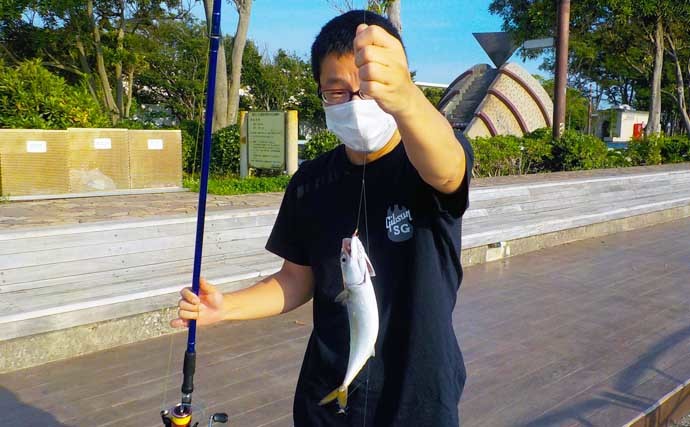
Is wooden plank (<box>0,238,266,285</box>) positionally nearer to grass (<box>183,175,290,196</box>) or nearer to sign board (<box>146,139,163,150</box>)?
grass (<box>183,175,290,196</box>)

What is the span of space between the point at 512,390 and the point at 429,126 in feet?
10.8

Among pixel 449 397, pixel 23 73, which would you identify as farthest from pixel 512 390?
pixel 23 73

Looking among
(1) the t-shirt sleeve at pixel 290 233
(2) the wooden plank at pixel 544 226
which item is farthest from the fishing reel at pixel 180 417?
(2) the wooden plank at pixel 544 226

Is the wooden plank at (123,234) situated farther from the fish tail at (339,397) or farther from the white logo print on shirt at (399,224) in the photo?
the white logo print on shirt at (399,224)

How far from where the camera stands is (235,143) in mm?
12930

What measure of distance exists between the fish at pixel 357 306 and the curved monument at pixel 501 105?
749 inches

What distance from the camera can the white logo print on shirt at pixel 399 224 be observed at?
164 centimetres

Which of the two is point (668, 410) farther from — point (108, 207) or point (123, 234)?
point (108, 207)

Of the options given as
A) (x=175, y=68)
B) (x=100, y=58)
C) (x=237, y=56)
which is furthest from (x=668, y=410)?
(x=175, y=68)

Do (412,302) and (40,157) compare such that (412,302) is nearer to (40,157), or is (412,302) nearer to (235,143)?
(40,157)

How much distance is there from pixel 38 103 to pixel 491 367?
24.2 ft

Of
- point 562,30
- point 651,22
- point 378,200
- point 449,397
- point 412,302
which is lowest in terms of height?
point 449,397

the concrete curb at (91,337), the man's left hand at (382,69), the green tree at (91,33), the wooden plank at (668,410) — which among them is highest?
the green tree at (91,33)

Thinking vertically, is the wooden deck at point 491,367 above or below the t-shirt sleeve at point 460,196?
below
